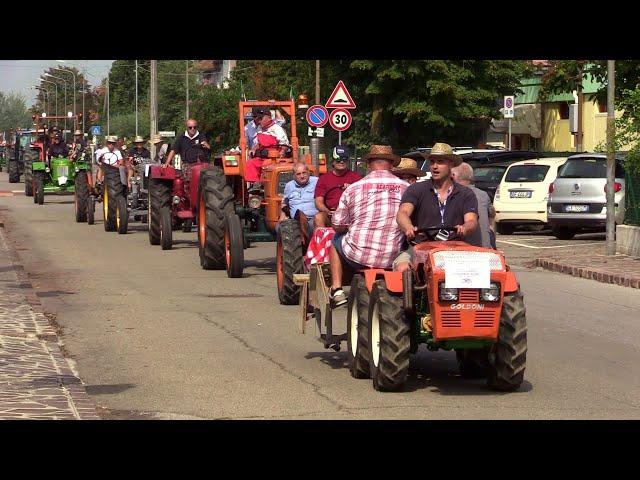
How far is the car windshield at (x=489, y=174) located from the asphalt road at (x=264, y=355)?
34.8 ft

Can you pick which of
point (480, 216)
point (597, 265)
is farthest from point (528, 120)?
point (480, 216)

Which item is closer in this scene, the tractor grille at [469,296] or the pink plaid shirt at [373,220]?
the tractor grille at [469,296]

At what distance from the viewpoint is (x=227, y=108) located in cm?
6225

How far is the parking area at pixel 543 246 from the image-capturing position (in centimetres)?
2412

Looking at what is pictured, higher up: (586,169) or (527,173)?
(586,169)

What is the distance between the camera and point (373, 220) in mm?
11891

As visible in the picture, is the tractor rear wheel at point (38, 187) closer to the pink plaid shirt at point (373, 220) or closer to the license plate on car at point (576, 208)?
the license plate on car at point (576, 208)

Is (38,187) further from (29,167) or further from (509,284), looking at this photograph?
(509,284)

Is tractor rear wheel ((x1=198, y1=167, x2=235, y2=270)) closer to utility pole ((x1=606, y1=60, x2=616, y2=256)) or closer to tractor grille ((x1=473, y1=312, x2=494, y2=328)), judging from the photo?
utility pole ((x1=606, y1=60, x2=616, y2=256))

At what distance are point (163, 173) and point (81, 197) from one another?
8.79 m

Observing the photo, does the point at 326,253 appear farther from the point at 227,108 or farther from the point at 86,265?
the point at 227,108

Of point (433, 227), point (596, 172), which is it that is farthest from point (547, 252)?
point (433, 227)

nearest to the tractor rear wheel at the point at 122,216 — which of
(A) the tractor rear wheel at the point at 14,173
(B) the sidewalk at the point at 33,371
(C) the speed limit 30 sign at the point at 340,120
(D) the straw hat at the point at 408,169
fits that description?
(C) the speed limit 30 sign at the point at 340,120
